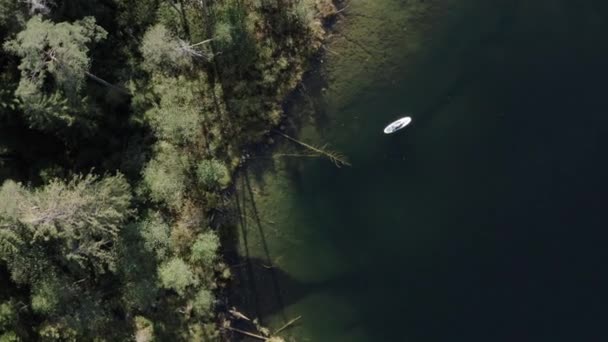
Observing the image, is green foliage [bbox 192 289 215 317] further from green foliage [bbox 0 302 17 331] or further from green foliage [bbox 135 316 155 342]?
green foliage [bbox 0 302 17 331]

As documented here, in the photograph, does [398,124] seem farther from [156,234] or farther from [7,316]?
[7,316]

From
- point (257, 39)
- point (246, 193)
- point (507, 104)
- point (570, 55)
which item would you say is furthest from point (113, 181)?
point (570, 55)

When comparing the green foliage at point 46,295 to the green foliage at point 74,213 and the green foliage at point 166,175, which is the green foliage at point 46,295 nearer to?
the green foliage at point 74,213

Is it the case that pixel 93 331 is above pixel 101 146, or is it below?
below

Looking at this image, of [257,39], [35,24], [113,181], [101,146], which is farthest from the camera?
[257,39]

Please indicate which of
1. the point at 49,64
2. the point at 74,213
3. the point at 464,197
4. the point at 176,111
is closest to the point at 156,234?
the point at 74,213

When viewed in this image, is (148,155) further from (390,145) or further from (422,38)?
(422,38)
